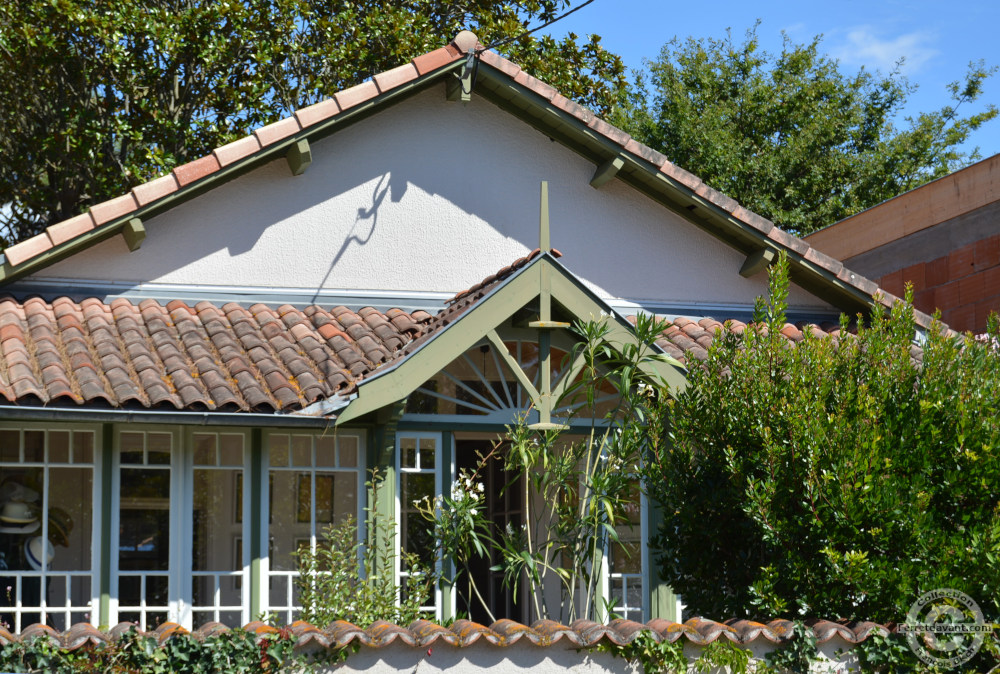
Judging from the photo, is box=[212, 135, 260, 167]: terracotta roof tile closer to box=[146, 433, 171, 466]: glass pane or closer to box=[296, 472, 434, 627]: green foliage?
box=[146, 433, 171, 466]: glass pane

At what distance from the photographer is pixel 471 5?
2167 centimetres

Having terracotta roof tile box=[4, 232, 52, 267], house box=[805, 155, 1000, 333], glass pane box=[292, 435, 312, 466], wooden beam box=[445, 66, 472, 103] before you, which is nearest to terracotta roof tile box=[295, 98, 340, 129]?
wooden beam box=[445, 66, 472, 103]

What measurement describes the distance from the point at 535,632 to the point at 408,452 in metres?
4.15

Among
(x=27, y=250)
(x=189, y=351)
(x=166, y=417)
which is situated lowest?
(x=166, y=417)

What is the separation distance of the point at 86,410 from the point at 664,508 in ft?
15.0

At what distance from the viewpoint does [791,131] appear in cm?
2925

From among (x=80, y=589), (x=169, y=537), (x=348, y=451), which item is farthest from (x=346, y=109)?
(x=80, y=589)

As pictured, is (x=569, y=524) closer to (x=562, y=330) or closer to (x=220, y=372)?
(x=562, y=330)

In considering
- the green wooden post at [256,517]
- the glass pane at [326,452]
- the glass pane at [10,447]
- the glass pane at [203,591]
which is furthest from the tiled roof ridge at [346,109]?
the glass pane at [203,591]

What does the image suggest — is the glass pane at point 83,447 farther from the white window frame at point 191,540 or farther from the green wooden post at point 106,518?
the white window frame at point 191,540

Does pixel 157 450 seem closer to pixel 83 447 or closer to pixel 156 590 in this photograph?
pixel 83 447

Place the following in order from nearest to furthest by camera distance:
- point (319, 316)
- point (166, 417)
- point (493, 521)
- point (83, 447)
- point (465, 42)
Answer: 1. point (166, 417)
2. point (83, 447)
3. point (319, 316)
4. point (465, 42)
5. point (493, 521)

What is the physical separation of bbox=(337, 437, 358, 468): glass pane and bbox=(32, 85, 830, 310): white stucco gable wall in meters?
1.85

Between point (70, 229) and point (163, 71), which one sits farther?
point (163, 71)
